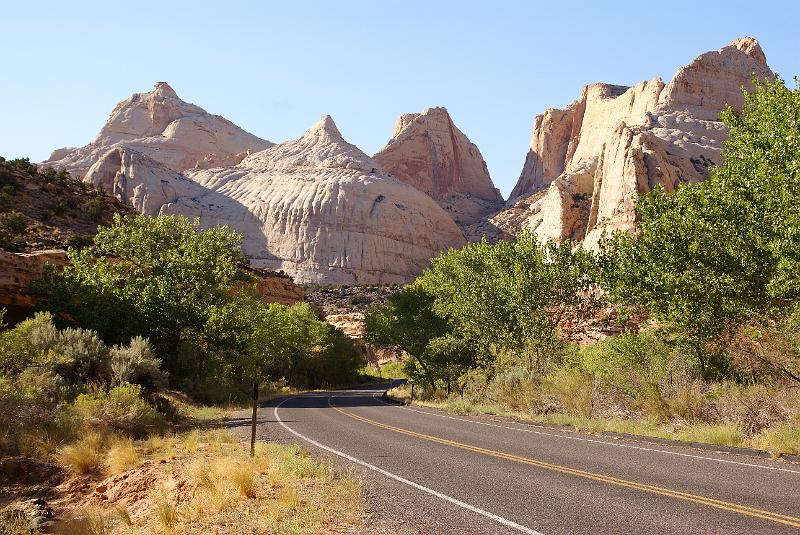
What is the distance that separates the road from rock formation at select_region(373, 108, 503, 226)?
520 ft

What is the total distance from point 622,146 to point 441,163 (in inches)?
4322

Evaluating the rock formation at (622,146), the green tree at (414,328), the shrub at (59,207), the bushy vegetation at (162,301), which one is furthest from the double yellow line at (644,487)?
the shrub at (59,207)

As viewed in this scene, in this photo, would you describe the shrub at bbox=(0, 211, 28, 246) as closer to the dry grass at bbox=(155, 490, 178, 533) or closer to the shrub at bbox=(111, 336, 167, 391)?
the shrub at bbox=(111, 336, 167, 391)

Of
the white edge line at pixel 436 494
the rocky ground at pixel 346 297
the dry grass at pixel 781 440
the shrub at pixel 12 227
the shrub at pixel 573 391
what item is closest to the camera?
the white edge line at pixel 436 494

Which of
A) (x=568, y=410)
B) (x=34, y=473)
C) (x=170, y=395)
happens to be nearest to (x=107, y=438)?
(x=34, y=473)

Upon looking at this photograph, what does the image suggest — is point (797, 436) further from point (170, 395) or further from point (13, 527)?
point (170, 395)

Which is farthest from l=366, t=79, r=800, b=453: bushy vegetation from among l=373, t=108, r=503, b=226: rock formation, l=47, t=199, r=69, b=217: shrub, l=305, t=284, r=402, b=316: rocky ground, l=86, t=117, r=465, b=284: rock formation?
l=373, t=108, r=503, b=226: rock formation

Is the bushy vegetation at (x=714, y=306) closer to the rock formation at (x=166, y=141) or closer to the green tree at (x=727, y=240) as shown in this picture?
the green tree at (x=727, y=240)

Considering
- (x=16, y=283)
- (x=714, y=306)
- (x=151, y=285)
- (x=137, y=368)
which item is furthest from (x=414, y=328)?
(x=714, y=306)

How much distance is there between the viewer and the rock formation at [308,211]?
422ft

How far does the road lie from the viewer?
6793 millimetres

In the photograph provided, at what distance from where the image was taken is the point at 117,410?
1728cm

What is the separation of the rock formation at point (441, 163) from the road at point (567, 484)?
520 ft

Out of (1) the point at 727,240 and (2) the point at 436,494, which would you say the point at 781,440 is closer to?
(1) the point at 727,240
